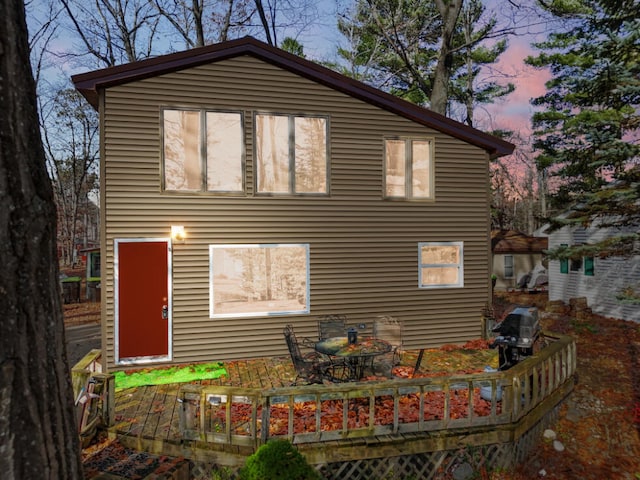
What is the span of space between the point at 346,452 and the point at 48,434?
12.4 ft

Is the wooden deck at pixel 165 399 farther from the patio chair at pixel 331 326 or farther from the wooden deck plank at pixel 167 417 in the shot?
the patio chair at pixel 331 326

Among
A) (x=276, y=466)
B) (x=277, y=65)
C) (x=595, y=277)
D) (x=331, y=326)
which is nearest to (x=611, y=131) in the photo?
(x=595, y=277)

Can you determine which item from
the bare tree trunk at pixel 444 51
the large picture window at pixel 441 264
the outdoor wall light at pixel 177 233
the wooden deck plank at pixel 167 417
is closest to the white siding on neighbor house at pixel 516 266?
the bare tree trunk at pixel 444 51

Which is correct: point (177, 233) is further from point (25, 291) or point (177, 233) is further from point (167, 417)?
point (25, 291)

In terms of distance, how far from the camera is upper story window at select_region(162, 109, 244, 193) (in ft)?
28.4

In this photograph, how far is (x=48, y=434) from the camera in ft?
7.18

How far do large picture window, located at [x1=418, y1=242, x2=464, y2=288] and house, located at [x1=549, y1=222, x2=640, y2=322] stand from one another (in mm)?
6081

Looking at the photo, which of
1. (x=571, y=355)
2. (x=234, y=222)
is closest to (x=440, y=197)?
(x=571, y=355)

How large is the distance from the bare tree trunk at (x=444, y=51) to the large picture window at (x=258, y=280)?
10.9 metres

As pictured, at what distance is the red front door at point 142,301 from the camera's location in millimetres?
Answer: 8336

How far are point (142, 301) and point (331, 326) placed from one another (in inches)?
165

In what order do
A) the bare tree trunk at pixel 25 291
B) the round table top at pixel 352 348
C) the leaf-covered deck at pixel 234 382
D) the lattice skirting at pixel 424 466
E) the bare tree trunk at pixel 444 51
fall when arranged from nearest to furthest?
1. the bare tree trunk at pixel 25 291
2. the lattice skirting at pixel 424 466
3. the leaf-covered deck at pixel 234 382
4. the round table top at pixel 352 348
5. the bare tree trunk at pixel 444 51

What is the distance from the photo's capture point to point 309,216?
9516 millimetres

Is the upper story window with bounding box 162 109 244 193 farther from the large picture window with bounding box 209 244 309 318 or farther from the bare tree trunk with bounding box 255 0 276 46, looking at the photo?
the bare tree trunk with bounding box 255 0 276 46
